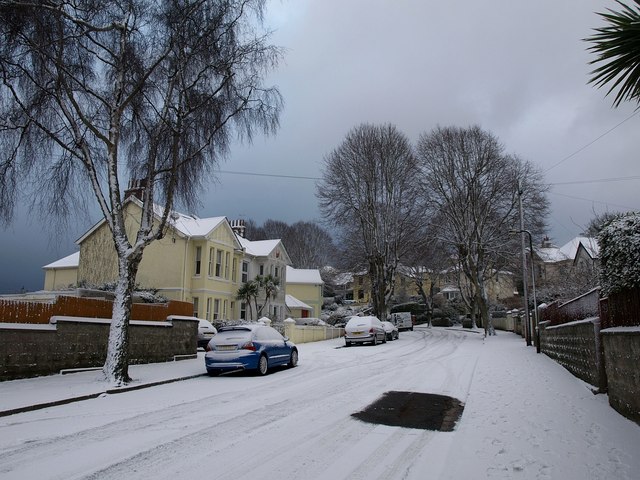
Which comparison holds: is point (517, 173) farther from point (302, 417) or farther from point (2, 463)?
point (2, 463)

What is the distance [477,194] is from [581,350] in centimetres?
2630

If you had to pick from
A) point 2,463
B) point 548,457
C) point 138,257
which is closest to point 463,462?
point 548,457

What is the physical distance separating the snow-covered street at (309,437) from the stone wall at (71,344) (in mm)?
2652

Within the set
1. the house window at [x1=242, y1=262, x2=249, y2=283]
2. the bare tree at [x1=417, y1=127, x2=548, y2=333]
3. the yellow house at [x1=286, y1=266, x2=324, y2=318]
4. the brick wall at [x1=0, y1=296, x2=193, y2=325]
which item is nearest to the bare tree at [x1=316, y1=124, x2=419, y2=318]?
the bare tree at [x1=417, y1=127, x2=548, y2=333]

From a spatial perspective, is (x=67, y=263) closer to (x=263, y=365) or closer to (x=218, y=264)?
(x=218, y=264)

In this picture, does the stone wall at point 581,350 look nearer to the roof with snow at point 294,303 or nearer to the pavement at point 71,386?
the pavement at point 71,386

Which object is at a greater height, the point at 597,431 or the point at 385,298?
the point at 385,298

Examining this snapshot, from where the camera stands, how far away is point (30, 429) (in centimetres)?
732

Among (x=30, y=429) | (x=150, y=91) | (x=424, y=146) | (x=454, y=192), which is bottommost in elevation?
(x=30, y=429)

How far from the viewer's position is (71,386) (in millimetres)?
11102

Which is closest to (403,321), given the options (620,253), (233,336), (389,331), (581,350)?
(389,331)

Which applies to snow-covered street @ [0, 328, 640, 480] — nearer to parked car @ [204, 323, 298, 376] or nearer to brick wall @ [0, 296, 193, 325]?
parked car @ [204, 323, 298, 376]

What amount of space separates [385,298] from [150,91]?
2777 cm

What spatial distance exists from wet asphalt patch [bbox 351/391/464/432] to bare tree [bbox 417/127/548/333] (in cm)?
2798
